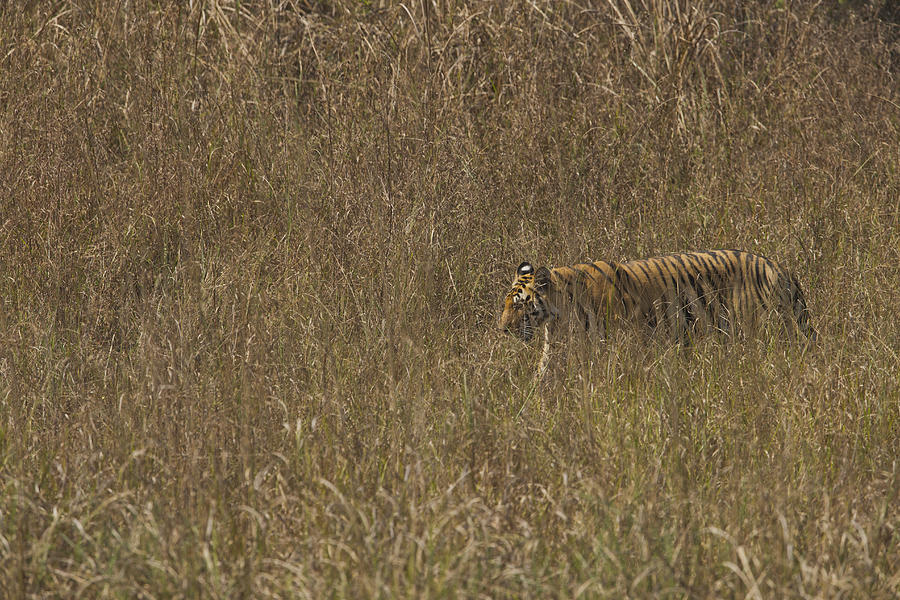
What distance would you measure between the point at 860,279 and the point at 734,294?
2.08 ft

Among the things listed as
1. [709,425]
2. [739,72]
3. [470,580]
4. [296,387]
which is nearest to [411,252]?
[296,387]

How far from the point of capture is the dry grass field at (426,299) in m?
2.31

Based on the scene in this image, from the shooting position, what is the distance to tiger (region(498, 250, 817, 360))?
3.82 metres

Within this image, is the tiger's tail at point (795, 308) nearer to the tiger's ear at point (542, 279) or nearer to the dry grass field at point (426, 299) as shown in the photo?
the dry grass field at point (426, 299)

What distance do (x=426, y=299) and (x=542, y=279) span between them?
0.46 meters

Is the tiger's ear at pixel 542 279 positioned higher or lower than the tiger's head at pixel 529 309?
higher

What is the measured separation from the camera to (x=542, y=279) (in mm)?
3822

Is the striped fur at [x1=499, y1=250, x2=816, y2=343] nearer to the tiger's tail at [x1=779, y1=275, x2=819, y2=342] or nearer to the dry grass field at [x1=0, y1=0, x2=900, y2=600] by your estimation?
the tiger's tail at [x1=779, y1=275, x2=819, y2=342]

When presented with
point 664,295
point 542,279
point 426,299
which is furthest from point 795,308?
point 426,299

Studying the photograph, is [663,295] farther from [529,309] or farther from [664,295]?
[529,309]

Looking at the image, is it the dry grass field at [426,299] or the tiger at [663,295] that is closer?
the dry grass field at [426,299]

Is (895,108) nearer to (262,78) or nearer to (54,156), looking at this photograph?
(262,78)

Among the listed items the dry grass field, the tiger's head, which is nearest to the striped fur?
the tiger's head

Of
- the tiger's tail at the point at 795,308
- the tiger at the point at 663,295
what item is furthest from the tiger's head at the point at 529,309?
the tiger's tail at the point at 795,308
